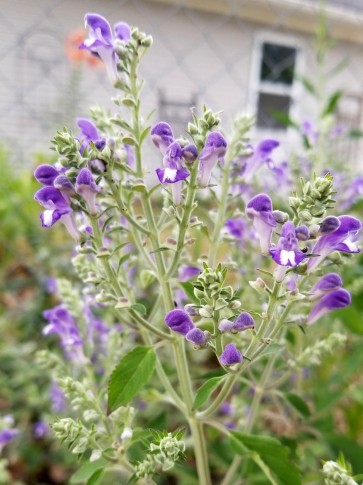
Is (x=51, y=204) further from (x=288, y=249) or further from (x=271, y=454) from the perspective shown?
(x=271, y=454)

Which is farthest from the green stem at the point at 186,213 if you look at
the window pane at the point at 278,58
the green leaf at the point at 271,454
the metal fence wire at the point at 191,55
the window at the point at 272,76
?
the window pane at the point at 278,58

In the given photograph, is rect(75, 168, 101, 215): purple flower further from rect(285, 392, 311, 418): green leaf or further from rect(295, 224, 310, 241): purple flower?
rect(285, 392, 311, 418): green leaf

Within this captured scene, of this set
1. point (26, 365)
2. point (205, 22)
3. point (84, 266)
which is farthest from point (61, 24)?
point (84, 266)

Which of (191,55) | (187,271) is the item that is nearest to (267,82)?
(191,55)

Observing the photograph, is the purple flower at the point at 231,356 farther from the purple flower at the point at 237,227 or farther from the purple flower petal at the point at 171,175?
the purple flower at the point at 237,227

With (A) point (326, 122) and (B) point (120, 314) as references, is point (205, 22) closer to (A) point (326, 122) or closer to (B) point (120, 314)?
(A) point (326, 122)
